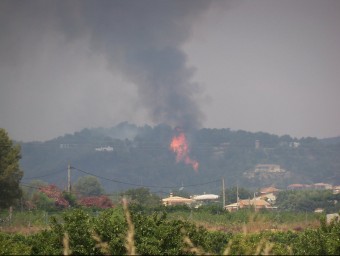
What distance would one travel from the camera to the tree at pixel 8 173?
61250 millimetres

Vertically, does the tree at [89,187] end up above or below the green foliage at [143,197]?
above

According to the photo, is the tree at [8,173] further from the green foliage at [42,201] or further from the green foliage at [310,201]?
→ the green foliage at [310,201]

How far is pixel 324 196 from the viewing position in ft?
434

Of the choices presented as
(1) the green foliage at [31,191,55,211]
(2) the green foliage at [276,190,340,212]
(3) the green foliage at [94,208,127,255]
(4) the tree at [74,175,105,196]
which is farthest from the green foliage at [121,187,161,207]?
(3) the green foliage at [94,208,127,255]

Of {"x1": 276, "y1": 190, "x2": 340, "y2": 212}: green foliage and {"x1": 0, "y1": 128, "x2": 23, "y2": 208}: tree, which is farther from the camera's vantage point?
{"x1": 276, "y1": 190, "x2": 340, "y2": 212}: green foliage

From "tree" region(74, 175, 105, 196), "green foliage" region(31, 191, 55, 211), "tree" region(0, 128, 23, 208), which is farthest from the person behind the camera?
"tree" region(74, 175, 105, 196)

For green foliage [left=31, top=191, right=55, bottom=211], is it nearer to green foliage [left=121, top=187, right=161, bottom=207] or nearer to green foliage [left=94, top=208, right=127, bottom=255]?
green foliage [left=121, top=187, right=161, bottom=207]

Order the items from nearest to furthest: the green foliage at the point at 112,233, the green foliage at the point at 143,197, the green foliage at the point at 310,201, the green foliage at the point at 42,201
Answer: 1. the green foliage at the point at 112,233
2. the green foliage at the point at 42,201
3. the green foliage at the point at 143,197
4. the green foliage at the point at 310,201

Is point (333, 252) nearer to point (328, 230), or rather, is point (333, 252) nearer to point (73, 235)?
point (328, 230)

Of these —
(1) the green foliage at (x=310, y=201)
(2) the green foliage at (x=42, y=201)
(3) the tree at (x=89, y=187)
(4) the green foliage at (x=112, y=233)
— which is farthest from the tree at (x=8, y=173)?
(3) the tree at (x=89, y=187)

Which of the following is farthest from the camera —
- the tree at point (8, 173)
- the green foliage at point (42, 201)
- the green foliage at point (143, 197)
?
the green foliage at point (143, 197)

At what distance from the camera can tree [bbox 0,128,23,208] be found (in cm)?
6125

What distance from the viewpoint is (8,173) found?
200 feet

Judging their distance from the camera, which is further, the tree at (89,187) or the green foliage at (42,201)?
the tree at (89,187)
